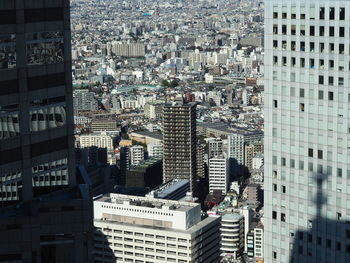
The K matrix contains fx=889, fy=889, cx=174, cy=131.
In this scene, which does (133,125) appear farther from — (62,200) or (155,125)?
(62,200)

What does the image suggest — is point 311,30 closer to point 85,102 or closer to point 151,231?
point 151,231

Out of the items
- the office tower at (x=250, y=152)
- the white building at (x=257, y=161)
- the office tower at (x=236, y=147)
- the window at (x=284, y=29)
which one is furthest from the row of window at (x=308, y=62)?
the office tower at (x=236, y=147)

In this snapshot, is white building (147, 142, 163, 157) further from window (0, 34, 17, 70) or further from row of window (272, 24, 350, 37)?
window (0, 34, 17, 70)

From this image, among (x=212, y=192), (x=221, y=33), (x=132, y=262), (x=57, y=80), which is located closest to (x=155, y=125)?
(x=212, y=192)

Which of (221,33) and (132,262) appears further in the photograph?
(221,33)

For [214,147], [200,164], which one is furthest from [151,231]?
[214,147]

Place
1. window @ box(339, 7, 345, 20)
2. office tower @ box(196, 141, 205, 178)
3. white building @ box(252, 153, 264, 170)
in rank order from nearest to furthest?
window @ box(339, 7, 345, 20) → office tower @ box(196, 141, 205, 178) → white building @ box(252, 153, 264, 170)

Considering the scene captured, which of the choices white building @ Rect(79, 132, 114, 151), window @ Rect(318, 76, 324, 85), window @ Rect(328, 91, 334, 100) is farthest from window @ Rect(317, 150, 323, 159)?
white building @ Rect(79, 132, 114, 151)
